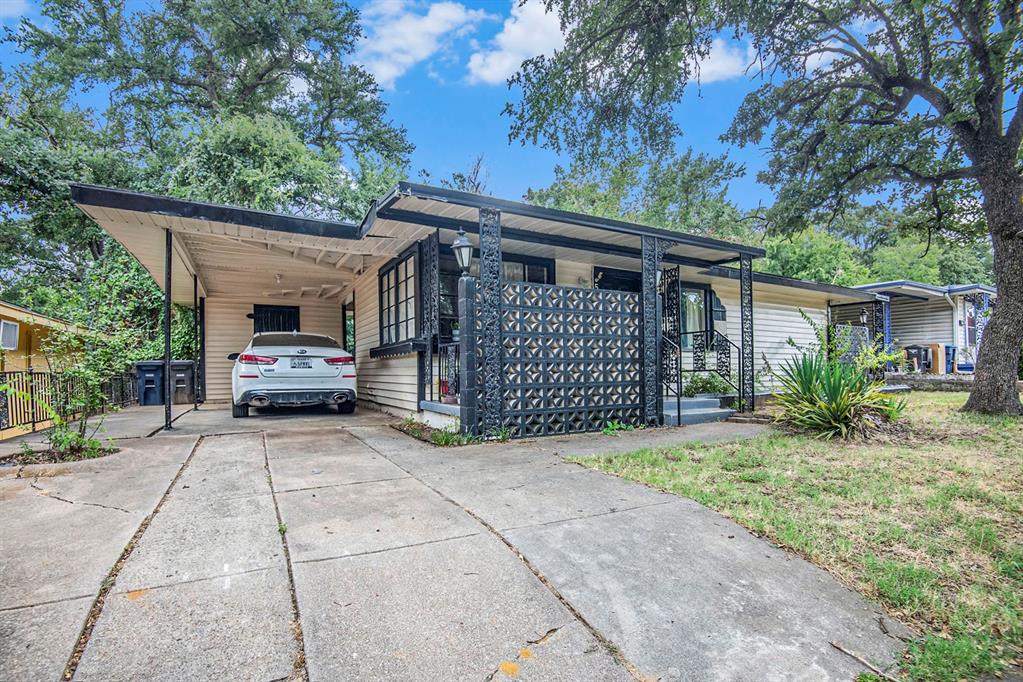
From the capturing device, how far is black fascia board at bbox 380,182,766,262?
5.41 m

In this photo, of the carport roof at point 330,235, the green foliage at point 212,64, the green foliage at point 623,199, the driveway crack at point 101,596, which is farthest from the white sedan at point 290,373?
the green foliage at point 623,199

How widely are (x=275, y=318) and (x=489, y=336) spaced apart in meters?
8.31

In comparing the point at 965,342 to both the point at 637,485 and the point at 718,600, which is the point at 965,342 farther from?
the point at 718,600

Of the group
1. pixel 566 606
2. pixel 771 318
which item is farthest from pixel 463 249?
pixel 771 318

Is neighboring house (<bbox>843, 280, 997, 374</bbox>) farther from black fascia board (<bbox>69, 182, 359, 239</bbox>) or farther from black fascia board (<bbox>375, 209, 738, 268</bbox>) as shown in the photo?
black fascia board (<bbox>69, 182, 359, 239</bbox>)

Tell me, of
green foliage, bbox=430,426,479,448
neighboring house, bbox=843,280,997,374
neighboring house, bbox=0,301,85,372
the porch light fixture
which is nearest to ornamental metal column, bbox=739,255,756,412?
the porch light fixture

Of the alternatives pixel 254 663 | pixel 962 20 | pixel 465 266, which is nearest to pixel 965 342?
pixel 962 20

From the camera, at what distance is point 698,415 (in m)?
7.56

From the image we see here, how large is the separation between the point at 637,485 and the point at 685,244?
16.2 ft

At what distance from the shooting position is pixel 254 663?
1.57 meters

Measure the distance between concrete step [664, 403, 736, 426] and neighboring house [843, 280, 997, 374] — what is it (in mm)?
9632

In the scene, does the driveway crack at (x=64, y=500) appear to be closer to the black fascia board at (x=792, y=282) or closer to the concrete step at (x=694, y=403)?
the concrete step at (x=694, y=403)

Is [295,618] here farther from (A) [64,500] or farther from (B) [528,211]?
(B) [528,211]

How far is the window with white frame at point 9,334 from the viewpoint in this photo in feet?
27.5
